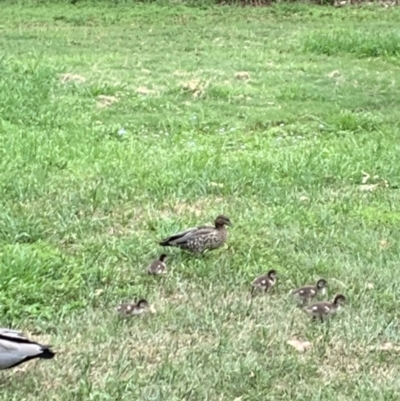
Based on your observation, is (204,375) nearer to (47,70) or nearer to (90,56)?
(47,70)

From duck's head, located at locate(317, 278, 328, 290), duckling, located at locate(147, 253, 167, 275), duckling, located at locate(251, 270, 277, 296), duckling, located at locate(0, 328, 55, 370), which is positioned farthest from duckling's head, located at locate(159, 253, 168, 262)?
duckling, located at locate(0, 328, 55, 370)

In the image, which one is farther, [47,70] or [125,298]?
[47,70]

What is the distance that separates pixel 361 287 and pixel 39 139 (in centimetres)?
395

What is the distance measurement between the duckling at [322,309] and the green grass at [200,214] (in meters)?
0.05

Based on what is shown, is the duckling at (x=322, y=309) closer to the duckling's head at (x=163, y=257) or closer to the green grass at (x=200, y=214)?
the green grass at (x=200, y=214)

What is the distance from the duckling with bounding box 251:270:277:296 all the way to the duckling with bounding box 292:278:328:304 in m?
0.15

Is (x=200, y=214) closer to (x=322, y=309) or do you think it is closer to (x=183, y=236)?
(x=183, y=236)

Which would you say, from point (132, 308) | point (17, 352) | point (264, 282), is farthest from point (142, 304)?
point (17, 352)

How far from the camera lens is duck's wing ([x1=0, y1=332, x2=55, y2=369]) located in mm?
4152

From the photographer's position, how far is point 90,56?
45.1 ft

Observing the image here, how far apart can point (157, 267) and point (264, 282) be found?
24.2 inches

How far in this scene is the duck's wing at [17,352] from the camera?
163 inches

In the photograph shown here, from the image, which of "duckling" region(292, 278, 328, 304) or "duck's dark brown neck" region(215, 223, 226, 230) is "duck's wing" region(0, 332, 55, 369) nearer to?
"duckling" region(292, 278, 328, 304)

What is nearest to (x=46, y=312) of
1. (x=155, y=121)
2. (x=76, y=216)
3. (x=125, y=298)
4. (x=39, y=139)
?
(x=125, y=298)
